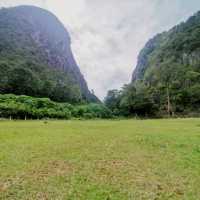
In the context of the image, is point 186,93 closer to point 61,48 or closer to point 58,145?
point 58,145

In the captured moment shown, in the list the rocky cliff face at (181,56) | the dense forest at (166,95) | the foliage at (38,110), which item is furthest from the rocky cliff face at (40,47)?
the rocky cliff face at (181,56)

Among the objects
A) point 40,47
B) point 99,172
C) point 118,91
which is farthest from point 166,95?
point 40,47

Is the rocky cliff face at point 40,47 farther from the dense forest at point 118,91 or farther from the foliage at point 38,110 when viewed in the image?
the foliage at point 38,110

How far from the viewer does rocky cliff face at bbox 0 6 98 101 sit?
7811 centimetres

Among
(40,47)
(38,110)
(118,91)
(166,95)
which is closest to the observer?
(38,110)

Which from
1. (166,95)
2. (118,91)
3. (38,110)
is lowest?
(38,110)

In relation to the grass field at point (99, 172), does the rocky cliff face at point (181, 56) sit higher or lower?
higher

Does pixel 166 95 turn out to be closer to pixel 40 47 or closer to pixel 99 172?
pixel 99 172

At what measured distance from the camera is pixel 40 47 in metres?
126

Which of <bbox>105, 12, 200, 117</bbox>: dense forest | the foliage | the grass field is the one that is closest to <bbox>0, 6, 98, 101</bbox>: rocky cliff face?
the foliage

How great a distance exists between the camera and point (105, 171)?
676cm

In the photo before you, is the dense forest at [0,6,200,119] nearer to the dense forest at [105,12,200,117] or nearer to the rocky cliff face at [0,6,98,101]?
the dense forest at [105,12,200,117]

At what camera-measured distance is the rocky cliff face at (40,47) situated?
256 ft

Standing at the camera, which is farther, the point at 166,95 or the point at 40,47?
the point at 40,47
